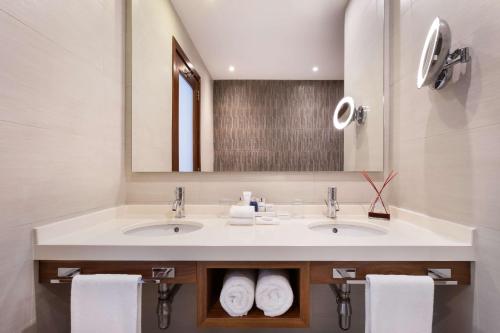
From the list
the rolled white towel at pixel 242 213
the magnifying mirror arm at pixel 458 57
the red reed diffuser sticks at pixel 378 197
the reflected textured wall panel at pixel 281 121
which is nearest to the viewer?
the magnifying mirror arm at pixel 458 57

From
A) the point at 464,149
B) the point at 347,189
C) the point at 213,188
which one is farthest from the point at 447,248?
the point at 213,188

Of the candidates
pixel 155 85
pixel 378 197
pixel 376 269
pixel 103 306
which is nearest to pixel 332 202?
pixel 378 197

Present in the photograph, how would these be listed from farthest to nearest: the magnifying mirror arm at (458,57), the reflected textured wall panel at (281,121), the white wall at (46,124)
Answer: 1. the reflected textured wall panel at (281,121)
2. the magnifying mirror arm at (458,57)
3. the white wall at (46,124)

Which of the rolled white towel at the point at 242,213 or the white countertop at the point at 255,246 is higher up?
the rolled white towel at the point at 242,213

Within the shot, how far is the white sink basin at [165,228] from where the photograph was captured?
1277 mm

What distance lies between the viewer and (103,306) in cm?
85

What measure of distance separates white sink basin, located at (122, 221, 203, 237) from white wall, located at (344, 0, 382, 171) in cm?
93

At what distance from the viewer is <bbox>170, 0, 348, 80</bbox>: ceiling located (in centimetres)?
141

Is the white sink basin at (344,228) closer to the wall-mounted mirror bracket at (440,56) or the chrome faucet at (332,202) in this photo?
the chrome faucet at (332,202)

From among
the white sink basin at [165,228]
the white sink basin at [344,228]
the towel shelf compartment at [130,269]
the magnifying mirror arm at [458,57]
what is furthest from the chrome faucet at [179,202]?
the magnifying mirror arm at [458,57]

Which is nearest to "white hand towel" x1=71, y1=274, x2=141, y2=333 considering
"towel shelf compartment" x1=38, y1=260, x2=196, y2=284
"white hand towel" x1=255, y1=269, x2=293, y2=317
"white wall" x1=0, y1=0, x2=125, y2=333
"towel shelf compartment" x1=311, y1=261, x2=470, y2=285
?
"towel shelf compartment" x1=38, y1=260, x2=196, y2=284

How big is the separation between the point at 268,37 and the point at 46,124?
115 centimetres

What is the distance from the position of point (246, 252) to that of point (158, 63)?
1.21m

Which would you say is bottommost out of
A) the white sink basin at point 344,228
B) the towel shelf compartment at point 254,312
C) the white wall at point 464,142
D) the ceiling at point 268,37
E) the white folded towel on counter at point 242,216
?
the towel shelf compartment at point 254,312
